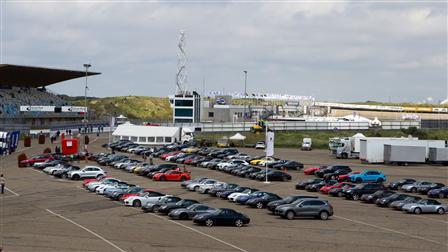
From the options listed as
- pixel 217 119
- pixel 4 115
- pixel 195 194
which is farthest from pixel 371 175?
pixel 217 119

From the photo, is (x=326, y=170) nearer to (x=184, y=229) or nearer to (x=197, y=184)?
(x=197, y=184)

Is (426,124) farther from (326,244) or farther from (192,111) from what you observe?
(326,244)

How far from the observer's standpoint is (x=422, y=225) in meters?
39.1

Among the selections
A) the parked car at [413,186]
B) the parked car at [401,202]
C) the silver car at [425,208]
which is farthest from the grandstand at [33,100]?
the silver car at [425,208]

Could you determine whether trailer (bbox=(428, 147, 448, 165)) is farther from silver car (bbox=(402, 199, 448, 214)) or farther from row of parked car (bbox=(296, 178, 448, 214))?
silver car (bbox=(402, 199, 448, 214))

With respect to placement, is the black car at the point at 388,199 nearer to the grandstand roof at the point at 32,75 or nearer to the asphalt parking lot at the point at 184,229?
the asphalt parking lot at the point at 184,229

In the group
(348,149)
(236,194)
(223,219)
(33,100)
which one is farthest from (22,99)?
(223,219)

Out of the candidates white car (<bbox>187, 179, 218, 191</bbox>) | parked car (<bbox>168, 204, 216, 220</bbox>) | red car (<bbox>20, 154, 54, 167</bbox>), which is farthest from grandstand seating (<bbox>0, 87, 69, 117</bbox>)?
parked car (<bbox>168, 204, 216, 220</bbox>)

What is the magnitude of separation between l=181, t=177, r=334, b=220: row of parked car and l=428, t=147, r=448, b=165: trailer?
109 feet

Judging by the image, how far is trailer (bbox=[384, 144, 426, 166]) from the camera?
252 feet

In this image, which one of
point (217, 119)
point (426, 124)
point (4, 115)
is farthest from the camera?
point (217, 119)

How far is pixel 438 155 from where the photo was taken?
78062 mm

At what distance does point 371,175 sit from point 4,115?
228 ft

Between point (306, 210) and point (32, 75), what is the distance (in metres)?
97.5
